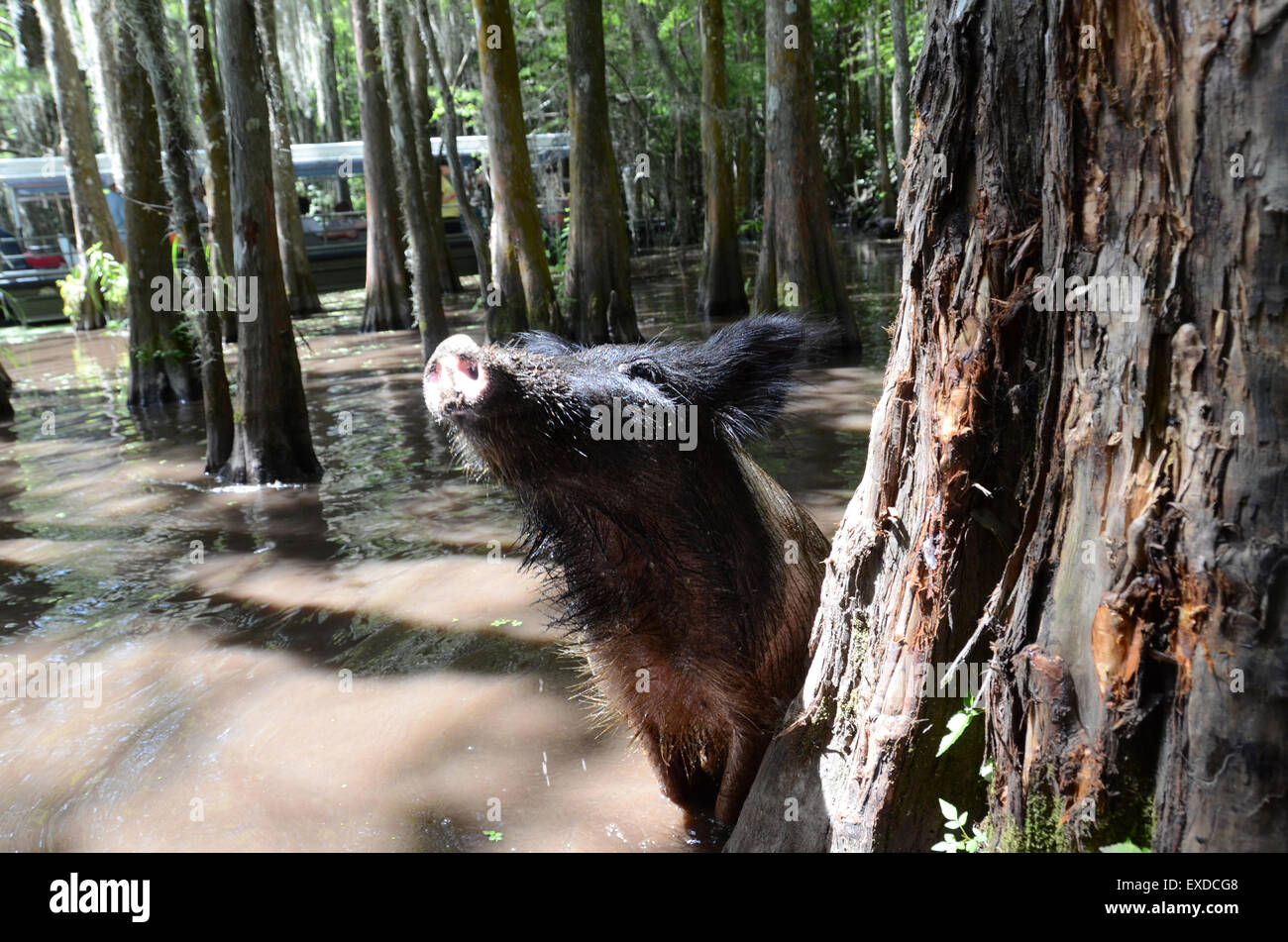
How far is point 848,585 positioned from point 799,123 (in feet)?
37.2

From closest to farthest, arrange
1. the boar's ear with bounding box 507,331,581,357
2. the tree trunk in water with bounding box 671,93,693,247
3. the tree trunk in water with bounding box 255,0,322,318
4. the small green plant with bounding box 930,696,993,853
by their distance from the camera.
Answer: the small green plant with bounding box 930,696,993,853
the boar's ear with bounding box 507,331,581,357
the tree trunk in water with bounding box 255,0,322,318
the tree trunk in water with bounding box 671,93,693,247

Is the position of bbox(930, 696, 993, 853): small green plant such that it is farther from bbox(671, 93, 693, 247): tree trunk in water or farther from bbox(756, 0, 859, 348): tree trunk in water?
bbox(671, 93, 693, 247): tree trunk in water

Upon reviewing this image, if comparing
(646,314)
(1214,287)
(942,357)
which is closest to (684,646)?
(942,357)

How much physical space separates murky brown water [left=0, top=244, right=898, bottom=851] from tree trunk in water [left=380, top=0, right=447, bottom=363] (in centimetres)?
251

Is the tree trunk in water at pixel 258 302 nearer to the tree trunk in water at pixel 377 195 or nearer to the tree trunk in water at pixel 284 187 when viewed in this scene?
the tree trunk in water at pixel 284 187

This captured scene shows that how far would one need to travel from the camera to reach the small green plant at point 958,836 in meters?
2.64

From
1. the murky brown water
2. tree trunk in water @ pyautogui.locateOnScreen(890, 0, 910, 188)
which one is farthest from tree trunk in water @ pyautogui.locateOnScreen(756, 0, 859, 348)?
tree trunk in water @ pyautogui.locateOnScreen(890, 0, 910, 188)

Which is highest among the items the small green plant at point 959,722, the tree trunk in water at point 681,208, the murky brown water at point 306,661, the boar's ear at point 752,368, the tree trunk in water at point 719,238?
the tree trunk in water at point 681,208

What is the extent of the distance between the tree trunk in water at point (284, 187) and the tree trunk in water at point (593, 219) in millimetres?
4674

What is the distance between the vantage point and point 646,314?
751 inches

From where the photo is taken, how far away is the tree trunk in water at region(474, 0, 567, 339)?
12.0 metres

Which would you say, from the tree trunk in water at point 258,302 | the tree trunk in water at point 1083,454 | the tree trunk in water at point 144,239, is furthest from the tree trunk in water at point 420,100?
the tree trunk in water at point 1083,454

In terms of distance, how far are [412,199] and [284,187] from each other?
24.4ft

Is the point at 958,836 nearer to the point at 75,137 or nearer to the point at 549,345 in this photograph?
the point at 549,345
